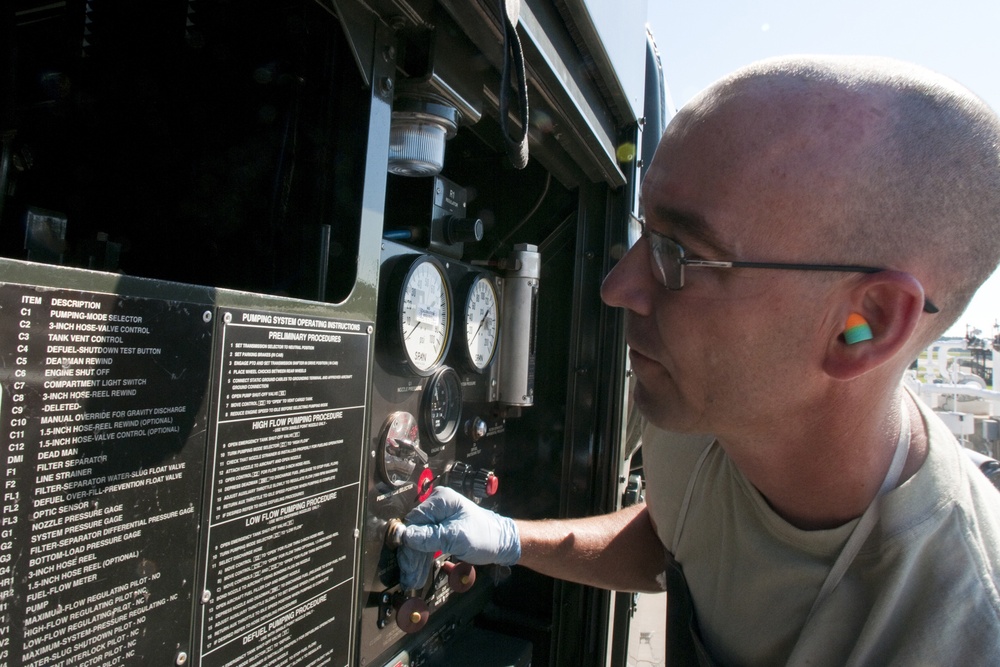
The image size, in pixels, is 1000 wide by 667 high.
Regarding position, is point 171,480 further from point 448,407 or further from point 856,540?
point 856,540

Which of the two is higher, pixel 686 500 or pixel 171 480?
pixel 171 480

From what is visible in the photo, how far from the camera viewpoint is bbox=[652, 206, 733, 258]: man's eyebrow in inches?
42.6

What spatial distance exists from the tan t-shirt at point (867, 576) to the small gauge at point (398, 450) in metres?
0.75

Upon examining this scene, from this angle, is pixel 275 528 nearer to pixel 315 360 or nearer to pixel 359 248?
pixel 315 360

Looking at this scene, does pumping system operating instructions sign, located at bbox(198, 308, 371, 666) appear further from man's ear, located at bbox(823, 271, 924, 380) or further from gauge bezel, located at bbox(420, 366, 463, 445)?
man's ear, located at bbox(823, 271, 924, 380)

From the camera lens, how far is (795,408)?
A: 1180 millimetres

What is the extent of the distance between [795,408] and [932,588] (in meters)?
0.38

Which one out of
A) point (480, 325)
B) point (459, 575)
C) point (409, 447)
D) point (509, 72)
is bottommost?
point (459, 575)

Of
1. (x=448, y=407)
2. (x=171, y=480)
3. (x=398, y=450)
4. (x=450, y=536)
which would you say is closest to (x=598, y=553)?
(x=450, y=536)

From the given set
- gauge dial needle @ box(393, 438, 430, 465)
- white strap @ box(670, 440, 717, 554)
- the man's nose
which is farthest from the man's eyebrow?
gauge dial needle @ box(393, 438, 430, 465)

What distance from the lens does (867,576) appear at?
3.85 ft

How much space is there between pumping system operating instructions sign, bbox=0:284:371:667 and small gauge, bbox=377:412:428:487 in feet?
0.95

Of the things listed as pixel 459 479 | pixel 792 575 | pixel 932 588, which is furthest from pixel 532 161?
pixel 932 588

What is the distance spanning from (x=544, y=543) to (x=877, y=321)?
3.68ft
